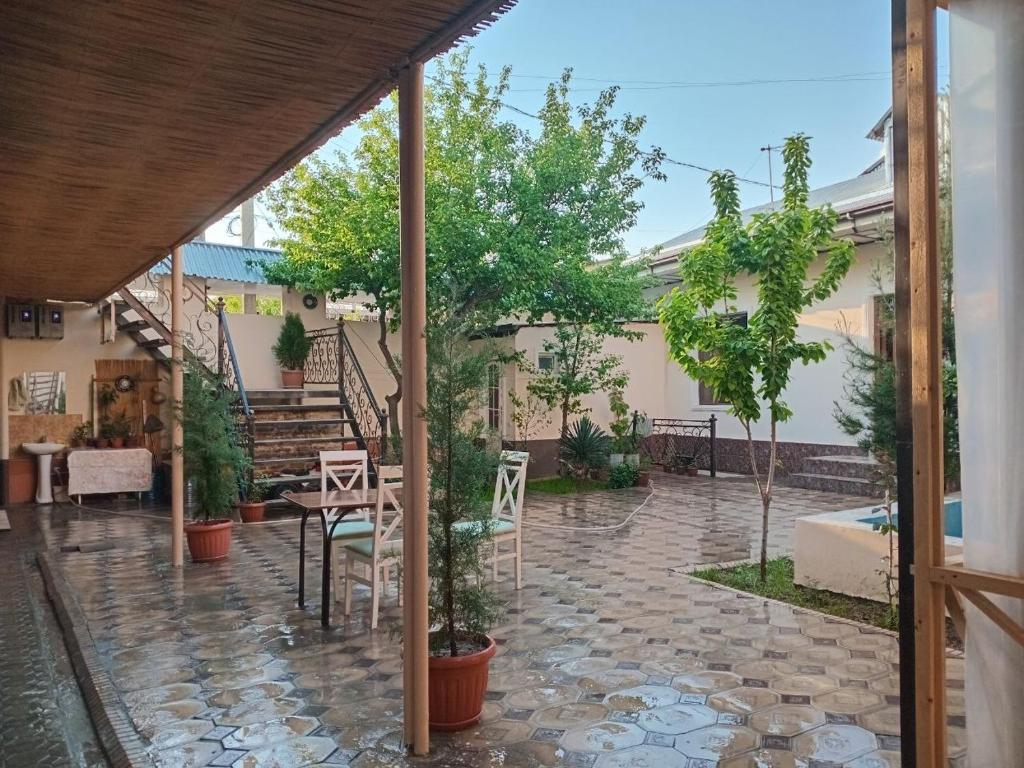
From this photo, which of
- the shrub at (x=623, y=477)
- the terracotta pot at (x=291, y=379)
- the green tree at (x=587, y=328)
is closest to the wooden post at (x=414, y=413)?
the green tree at (x=587, y=328)

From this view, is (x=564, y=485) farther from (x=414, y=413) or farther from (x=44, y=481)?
(x=414, y=413)

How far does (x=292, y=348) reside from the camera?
39.2 feet

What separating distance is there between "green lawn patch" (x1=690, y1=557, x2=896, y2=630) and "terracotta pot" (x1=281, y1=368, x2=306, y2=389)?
310 inches

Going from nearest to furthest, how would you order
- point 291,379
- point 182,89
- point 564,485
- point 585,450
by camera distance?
point 182,89 → point 564,485 → point 585,450 → point 291,379

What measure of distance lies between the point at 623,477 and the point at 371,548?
22.0 feet

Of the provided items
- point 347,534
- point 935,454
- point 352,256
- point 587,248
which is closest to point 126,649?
point 347,534

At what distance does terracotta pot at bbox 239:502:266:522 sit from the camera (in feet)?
27.5

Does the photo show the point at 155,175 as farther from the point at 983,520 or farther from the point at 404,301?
the point at 983,520

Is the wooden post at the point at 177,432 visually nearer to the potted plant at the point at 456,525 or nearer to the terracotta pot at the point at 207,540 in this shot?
the terracotta pot at the point at 207,540

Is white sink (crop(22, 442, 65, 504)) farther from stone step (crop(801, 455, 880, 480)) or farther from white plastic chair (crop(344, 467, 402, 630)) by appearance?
stone step (crop(801, 455, 880, 480))

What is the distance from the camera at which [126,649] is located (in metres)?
4.19

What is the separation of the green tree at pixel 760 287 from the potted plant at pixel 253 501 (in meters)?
5.27

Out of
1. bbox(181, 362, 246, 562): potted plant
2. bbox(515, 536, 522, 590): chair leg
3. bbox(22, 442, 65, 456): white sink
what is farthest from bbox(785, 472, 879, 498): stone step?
bbox(22, 442, 65, 456): white sink

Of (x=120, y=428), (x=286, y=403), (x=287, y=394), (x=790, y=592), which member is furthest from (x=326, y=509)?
(x=120, y=428)
